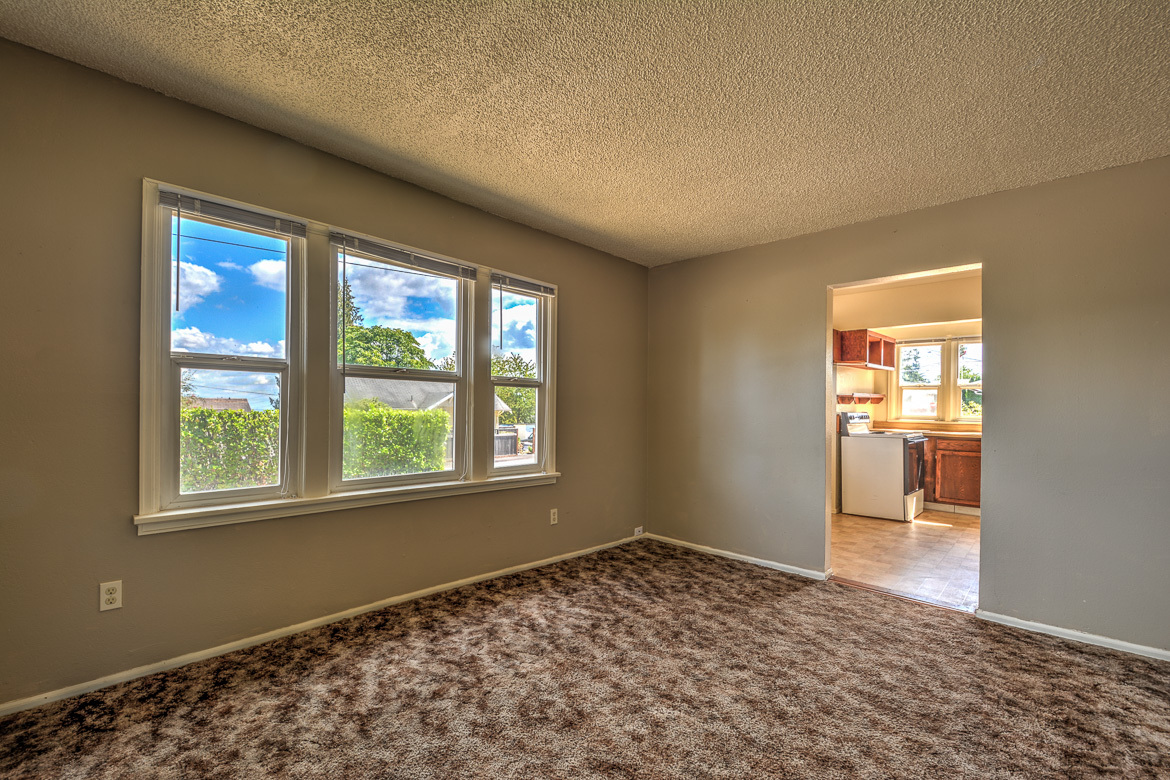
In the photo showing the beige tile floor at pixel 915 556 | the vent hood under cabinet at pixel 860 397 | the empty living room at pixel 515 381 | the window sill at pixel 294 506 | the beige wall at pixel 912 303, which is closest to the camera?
the empty living room at pixel 515 381

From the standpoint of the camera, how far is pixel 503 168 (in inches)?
112

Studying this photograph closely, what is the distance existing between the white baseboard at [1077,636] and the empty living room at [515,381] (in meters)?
0.02

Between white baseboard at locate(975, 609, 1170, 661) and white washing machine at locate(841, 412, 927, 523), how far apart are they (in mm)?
2678

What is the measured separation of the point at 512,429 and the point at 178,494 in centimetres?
194

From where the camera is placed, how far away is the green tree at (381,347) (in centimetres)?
287

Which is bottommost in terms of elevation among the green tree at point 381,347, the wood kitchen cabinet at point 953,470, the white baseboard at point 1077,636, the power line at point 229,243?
the white baseboard at point 1077,636

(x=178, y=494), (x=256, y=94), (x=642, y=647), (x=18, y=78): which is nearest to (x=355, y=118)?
(x=256, y=94)

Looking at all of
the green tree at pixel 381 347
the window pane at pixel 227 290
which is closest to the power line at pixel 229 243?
the window pane at pixel 227 290

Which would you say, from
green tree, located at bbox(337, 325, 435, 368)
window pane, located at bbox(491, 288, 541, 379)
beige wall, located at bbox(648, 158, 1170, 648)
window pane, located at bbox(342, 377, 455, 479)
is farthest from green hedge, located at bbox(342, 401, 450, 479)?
beige wall, located at bbox(648, 158, 1170, 648)

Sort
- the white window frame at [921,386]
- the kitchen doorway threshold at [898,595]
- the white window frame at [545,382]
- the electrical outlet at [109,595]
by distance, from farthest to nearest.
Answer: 1. the white window frame at [921,386]
2. the white window frame at [545,382]
3. the kitchen doorway threshold at [898,595]
4. the electrical outlet at [109,595]

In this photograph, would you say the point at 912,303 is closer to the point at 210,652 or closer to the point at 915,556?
the point at 915,556

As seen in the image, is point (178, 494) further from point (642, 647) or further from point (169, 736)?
point (642, 647)

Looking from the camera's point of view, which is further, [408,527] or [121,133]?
[408,527]

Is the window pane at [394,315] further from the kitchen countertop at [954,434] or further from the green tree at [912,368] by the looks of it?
the green tree at [912,368]
